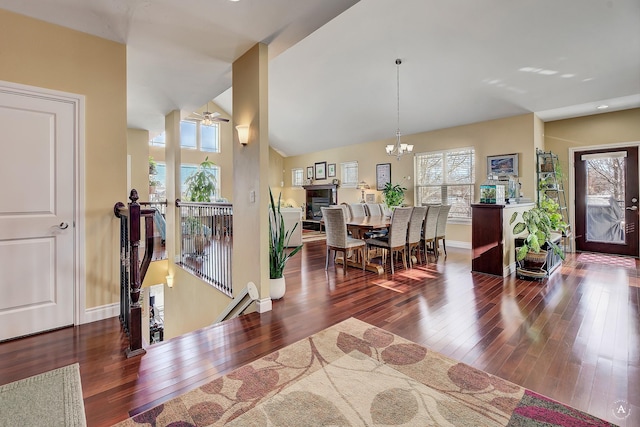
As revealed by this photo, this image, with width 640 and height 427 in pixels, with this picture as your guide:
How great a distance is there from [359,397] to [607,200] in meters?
6.89

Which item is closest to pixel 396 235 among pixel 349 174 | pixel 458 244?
pixel 458 244

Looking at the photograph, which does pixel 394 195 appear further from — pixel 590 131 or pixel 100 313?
pixel 100 313

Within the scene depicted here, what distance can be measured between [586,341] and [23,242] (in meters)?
4.63

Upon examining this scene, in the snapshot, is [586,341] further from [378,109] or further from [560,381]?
[378,109]

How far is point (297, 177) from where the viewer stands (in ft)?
37.2

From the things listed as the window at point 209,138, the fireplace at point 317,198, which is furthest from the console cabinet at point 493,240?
the window at point 209,138

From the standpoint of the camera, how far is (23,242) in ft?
7.88

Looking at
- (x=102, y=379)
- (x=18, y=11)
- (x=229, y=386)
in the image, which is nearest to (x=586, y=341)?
(x=229, y=386)

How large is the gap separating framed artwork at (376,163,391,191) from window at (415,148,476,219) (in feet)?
2.75

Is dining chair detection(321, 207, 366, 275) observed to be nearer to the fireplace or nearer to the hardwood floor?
the hardwood floor

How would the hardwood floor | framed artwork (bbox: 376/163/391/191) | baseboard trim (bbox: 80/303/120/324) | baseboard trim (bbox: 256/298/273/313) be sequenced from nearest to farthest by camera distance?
the hardwood floor < baseboard trim (bbox: 80/303/120/324) < baseboard trim (bbox: 256/298/273/313) < framed artwork (bbox: 376/163/391/191)

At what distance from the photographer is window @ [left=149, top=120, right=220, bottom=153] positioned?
9.29 m

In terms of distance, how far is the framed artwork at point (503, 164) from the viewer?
5960 mm

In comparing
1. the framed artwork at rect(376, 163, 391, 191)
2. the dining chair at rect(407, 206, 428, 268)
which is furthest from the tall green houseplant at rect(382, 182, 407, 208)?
the dining chair at rect(407, 206, 428, 268)
